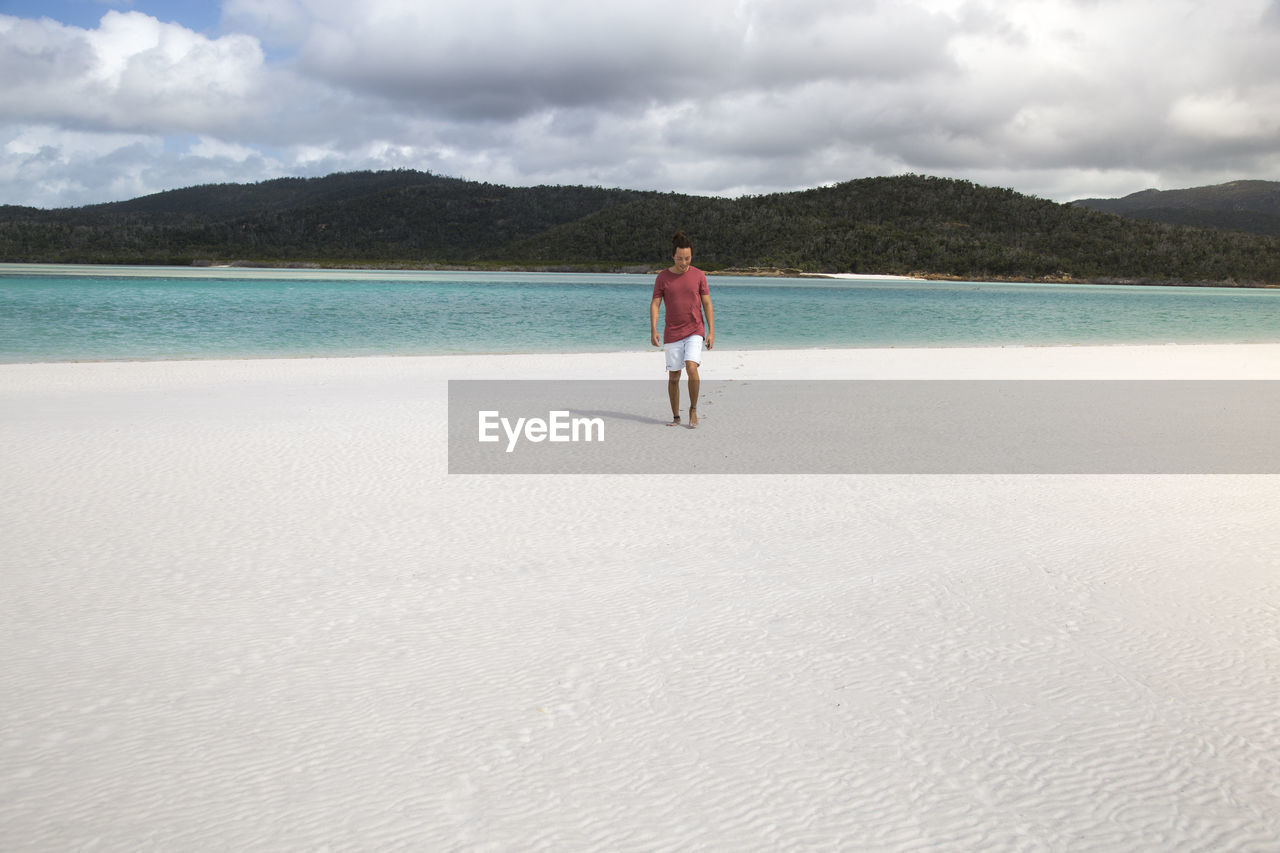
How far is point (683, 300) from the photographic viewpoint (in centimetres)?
A: 805

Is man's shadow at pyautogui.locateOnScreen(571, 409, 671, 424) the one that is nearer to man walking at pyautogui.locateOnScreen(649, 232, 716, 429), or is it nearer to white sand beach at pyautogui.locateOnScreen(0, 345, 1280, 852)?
man walking at pyautogui.locateOnScreen(649, 232, 716, 429)

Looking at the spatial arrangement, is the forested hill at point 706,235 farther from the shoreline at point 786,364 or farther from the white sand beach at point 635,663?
the white sand beach at point 635,663

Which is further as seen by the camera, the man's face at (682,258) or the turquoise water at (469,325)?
the turquoise water at (469,325)

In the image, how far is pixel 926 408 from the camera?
9.99m

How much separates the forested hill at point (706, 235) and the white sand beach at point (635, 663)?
89.8 meters

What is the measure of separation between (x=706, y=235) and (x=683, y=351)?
92.3 m

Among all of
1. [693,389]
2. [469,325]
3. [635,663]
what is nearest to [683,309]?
[693,389]

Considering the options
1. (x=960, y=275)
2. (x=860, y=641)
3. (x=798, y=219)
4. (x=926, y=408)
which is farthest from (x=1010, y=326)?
(x=798, y=219)

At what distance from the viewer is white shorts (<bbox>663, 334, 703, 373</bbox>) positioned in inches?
322

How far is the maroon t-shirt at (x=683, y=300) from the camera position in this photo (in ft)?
26.4

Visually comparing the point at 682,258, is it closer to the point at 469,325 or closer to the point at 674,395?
the point at 674,395

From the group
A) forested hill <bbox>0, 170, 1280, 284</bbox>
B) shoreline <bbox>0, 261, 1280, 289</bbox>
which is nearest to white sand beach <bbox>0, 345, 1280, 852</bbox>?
shoreline <bbox>0, 261, 1280, 289</bbox>

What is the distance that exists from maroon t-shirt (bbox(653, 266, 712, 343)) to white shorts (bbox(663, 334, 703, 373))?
4 cm

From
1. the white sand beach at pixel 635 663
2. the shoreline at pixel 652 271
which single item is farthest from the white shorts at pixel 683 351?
the shoreline at pixel 652 271
